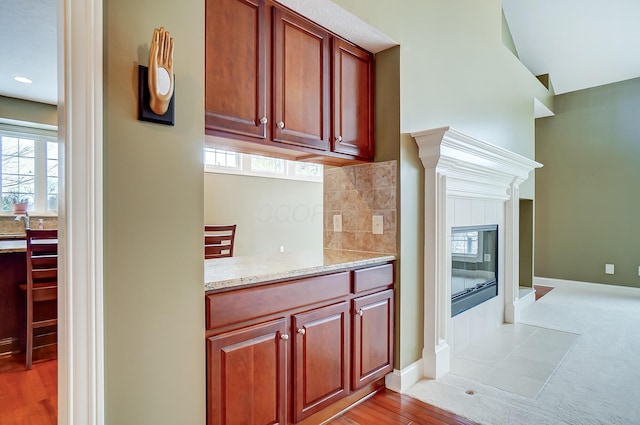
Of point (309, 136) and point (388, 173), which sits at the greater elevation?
point (309, 136)

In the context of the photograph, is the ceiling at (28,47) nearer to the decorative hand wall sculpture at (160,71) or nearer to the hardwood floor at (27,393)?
the decorative hand wall sculpture at (160,71)

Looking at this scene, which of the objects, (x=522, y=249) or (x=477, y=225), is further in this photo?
(x=522, y=249)

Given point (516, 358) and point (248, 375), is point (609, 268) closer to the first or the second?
point (516, 358)

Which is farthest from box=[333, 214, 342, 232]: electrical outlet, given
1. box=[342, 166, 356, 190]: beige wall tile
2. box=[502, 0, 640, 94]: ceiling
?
box=[502, 0, 640, 94]: ceiling

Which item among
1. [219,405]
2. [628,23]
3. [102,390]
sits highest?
[628,23]

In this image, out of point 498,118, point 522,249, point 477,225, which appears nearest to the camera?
point 477,225

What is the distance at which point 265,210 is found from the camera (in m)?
5.69

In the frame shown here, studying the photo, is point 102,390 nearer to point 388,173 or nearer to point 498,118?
point 388,173

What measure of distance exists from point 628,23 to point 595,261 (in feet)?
10.8

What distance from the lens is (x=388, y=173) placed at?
2416 mm

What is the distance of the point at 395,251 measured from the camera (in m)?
2.38

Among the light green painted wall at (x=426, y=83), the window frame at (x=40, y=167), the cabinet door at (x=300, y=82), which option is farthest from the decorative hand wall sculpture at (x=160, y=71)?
the window frame at (x=40, y=167)

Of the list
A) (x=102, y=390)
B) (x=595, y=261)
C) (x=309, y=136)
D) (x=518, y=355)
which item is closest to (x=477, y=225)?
(x=518, y=355)

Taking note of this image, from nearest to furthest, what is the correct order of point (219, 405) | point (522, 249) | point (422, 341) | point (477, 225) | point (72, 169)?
1. point (72, 169)
2. point (219, 405)
3. point (422, 341)
4. point (477, 225)
5. point (522, 249)
